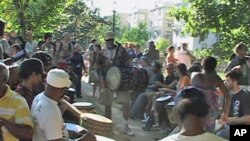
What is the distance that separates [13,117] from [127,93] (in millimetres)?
5976

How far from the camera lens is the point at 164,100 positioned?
10.8 m

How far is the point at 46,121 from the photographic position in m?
4.46

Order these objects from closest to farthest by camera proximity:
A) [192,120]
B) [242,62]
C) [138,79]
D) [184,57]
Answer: [192,120]
[242,62]
[138,79]
[184,57]

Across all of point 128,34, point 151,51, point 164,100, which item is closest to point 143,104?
point 164,100

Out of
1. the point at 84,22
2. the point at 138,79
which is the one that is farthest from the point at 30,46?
the point at 84,22

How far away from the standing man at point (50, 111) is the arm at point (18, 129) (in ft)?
0.36

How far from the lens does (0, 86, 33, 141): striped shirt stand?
4402mm

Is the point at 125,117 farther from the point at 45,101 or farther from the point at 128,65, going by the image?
the point at 45,101

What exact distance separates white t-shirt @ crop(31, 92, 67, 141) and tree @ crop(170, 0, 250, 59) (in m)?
12.5

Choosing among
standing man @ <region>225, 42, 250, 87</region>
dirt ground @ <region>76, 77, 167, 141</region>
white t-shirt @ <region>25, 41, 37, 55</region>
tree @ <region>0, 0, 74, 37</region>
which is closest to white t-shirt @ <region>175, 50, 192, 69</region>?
dirt ground @ <region>76, 77, 167, 141</region>

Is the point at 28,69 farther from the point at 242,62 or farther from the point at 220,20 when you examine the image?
the point at 220,20

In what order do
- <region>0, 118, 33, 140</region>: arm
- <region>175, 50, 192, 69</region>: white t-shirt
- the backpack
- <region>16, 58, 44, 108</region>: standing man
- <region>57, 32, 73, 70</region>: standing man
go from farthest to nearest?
<region>175, 50, 192, 69</region>: white t-shirt → <region>57, 32, 73, 70</region>: standing man → the backpack → <region>16, 58, 44, 108</region>: standing man → <region>0, 118, 33, 140</region>: arm

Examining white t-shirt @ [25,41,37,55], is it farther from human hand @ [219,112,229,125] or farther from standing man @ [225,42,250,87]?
human hand @ [219,112,229,125]

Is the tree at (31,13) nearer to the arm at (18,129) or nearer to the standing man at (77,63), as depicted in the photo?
the standing man at (77,63)
